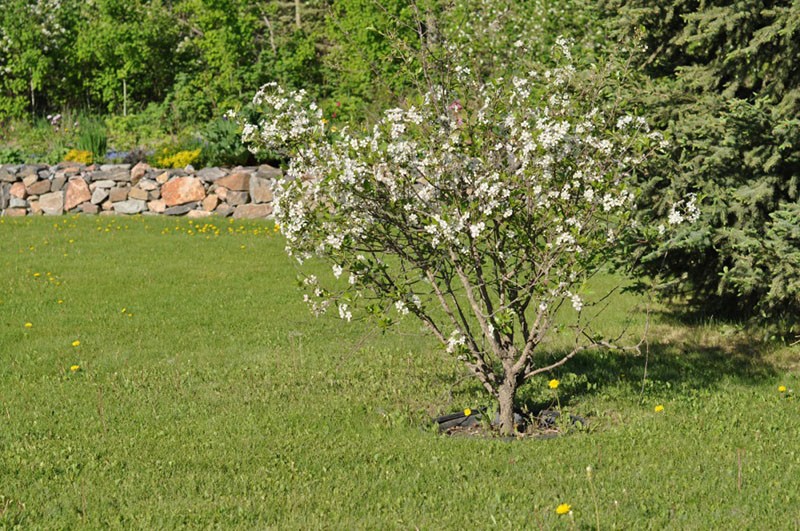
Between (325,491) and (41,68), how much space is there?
1387 cm

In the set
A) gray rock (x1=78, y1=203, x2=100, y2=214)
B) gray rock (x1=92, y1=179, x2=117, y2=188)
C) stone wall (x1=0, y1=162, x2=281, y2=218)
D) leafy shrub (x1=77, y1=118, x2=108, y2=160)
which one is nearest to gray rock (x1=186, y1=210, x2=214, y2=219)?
stone wall (x1=0, y1=162, x2=281, y2=218)

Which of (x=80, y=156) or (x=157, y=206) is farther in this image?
(x=80, y=156)

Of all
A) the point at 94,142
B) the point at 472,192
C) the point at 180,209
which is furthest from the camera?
the point at 94,142

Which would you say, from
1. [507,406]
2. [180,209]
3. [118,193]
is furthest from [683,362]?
[118,193]

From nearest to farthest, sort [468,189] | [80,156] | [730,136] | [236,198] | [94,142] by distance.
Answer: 1. [468,189]
2. [730,136]
3. [236,198]
4. [80,156]
5. [94,142]

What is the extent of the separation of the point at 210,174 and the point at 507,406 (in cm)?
940

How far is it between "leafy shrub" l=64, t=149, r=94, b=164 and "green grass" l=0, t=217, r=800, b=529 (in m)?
6.49

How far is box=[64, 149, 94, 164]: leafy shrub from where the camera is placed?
14547 mm

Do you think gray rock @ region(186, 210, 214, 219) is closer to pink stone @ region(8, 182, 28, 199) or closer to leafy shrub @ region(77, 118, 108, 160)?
leafy shrub @ region(77, 118, 108, 160)

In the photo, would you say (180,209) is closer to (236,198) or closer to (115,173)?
(236,198)

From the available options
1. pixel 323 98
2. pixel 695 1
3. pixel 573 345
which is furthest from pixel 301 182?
pixel 323 98

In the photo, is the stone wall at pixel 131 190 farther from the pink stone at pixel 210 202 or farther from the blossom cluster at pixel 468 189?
the blossom cluster at pixel 468 189

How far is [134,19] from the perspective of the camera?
16984 mm

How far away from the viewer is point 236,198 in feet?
44.4
